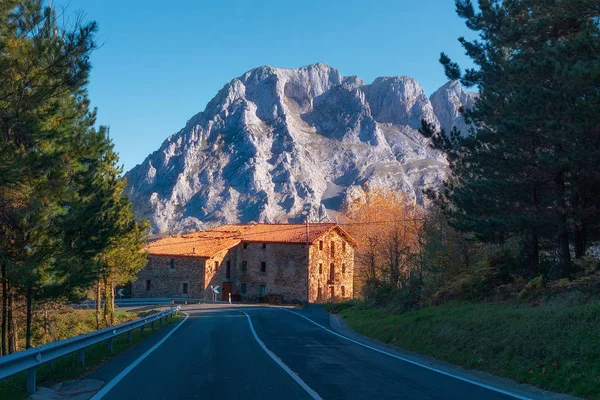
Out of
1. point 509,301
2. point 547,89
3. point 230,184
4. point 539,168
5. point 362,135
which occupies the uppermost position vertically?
point 362,135

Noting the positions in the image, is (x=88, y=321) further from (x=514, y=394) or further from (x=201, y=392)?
(x=514, y=394)

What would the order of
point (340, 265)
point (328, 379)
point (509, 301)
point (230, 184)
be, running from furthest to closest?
1. point (230, 184)
2. point (340, 265)
3. point (509, 301)
4. point (328, 379)

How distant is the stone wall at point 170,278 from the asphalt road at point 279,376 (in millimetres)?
41953

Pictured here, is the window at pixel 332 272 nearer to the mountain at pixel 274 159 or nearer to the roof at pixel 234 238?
the roof at pixel 234 238

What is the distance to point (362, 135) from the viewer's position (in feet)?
596

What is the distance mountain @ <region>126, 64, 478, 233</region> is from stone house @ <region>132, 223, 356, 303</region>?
74499 mm

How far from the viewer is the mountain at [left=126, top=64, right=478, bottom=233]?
476 ft

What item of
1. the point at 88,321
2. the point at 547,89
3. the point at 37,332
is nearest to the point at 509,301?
the point at 547,89

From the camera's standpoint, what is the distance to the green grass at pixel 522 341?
8.62m

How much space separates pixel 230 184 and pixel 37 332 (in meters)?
130

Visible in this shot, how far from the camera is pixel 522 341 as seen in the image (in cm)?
1051

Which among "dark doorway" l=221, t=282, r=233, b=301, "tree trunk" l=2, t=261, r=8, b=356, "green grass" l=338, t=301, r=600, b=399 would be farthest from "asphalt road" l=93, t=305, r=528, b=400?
"dark doorway" l=221, t=282, r=233, b=301

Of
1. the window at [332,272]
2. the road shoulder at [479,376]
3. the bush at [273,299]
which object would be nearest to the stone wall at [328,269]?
the window at [332,272]

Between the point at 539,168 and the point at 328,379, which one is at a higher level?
the point at 539,168
